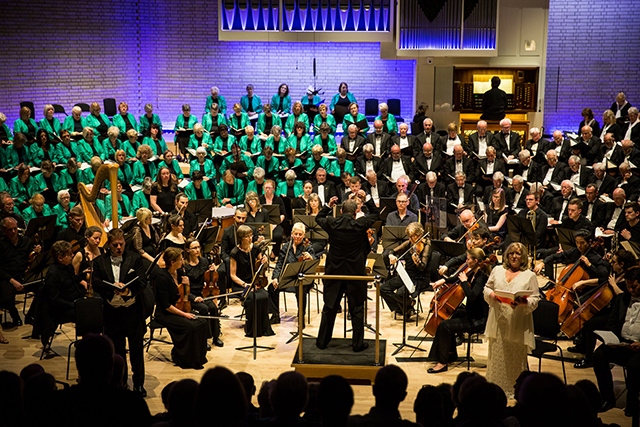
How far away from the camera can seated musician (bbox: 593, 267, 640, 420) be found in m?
6.23

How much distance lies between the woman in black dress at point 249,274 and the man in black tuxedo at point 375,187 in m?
3.98

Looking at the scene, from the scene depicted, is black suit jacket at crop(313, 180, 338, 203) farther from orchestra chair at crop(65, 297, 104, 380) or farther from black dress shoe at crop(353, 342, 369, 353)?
orchestra chair at crop(65, 297, 104, 380)

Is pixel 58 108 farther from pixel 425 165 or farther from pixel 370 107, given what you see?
pixel 425 165

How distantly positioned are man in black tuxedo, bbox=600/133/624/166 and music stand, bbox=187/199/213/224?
6687 mm

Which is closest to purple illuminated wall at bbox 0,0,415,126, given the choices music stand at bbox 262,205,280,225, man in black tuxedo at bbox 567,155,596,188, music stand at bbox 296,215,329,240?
man in black tuxedo at bbox 567,155,596,188

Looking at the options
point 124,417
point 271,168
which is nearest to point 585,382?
point 124,417

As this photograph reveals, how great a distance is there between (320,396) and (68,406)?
1.17 meters

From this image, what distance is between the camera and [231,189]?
1219cm

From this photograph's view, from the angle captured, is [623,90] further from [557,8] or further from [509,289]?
[509,289]

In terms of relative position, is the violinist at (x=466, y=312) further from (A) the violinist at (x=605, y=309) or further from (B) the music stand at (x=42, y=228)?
(B) the music stand at (x=42, y=228)

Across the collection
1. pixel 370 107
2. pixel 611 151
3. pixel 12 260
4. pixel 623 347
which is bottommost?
pixel 623 347

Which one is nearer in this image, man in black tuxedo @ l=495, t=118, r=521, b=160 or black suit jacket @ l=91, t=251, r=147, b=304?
black suit jacket @ l=91, t=251, r=147, b=304

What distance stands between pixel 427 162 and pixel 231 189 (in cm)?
325

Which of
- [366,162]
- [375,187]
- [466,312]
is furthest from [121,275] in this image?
[366,162]
